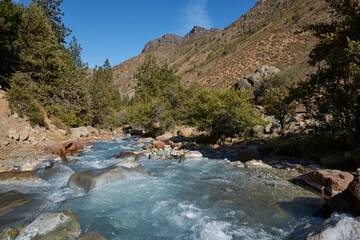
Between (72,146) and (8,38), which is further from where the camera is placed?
(8,38)

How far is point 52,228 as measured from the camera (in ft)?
11.8

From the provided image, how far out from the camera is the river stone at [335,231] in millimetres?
3343

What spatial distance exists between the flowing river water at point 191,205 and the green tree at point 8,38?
14.8 m

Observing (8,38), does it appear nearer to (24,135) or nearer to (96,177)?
(24,135)

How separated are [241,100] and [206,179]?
24.1 feet

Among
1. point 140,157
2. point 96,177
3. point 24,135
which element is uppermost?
point 24,135

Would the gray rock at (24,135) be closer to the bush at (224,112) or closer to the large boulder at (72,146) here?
the large boulder at (72,146)

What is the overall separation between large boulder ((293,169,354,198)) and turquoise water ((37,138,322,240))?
375 mm

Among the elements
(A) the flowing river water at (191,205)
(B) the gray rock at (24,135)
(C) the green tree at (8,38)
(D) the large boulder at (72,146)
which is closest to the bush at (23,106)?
(B) the gray rock at (24,135)

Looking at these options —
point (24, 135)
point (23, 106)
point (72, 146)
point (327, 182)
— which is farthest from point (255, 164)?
point (23, 106)

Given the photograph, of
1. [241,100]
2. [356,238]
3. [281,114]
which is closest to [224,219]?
[356,238]

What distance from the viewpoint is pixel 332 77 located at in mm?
7680

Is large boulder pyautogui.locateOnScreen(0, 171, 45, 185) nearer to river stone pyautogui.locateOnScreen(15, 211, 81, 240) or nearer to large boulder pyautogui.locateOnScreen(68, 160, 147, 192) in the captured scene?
large boulder pyautogui.locateOnScreen(68, 160, 147, 192)

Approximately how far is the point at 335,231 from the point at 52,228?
203 inches
